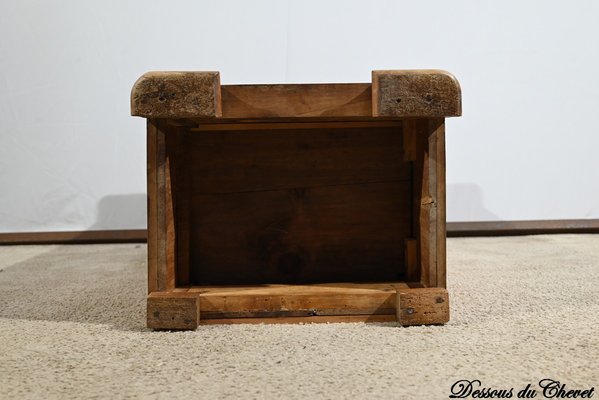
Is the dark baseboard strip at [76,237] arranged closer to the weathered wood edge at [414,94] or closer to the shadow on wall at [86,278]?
the shadow on wall at [86,278]

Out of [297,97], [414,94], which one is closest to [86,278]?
[297,97]

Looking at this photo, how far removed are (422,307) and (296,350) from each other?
224 mm

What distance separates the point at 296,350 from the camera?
0.74m

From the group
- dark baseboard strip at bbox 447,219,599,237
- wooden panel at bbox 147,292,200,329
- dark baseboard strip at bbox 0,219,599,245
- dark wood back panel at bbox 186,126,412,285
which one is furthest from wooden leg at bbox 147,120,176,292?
dark baseboard strip at bbox 447,219,599,237

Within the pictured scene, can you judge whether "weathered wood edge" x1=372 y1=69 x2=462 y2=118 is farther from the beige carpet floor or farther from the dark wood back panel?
the beige carpet floor

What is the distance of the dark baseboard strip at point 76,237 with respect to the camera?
6.39 ft

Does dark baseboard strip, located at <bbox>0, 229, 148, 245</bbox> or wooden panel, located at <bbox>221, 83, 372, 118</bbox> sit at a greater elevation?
wooden panel, located at <bbox>221, 83, 372, 118</bbox>

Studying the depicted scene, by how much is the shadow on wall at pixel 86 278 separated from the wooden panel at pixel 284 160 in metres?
0.27

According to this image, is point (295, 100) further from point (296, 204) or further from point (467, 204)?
point (467, 204)

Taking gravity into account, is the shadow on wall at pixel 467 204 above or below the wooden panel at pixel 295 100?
below

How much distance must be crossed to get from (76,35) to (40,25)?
128 mm

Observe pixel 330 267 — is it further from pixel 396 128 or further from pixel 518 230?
pixel 518 230

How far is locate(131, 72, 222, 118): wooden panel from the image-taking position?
0.80 m

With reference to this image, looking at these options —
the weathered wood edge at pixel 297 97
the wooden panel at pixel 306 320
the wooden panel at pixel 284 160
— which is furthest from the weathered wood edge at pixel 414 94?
the wooden panel at pixel 306 320
